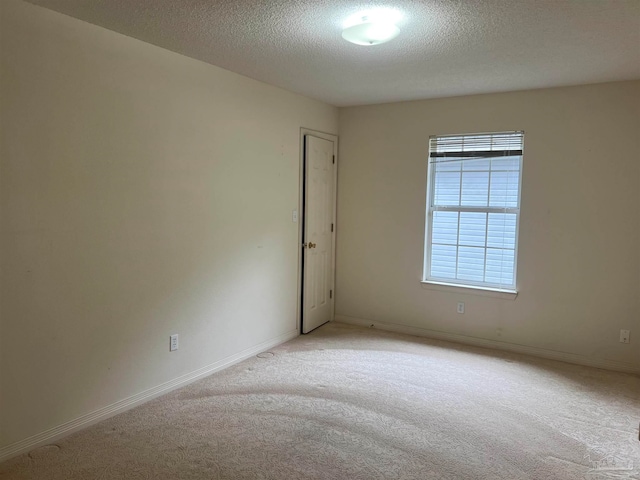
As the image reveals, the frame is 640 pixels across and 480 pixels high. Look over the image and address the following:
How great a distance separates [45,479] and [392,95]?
12.6 feet

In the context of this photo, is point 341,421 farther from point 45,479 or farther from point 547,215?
point 547,215

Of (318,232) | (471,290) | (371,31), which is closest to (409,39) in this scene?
(371,31)

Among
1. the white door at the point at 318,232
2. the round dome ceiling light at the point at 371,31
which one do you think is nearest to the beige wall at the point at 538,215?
the white door at the point at 318,232

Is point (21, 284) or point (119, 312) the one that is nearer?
point (21, 284)

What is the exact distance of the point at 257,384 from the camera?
10.9 feet

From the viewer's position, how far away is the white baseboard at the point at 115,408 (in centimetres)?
240

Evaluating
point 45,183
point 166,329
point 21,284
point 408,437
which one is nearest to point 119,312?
point 166,329

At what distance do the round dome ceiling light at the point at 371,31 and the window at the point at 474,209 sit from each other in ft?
6.57

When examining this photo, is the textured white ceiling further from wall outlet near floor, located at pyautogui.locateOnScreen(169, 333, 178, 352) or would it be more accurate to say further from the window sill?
wall outlet near floor, located at pyautogui.locateOnScreen(169, 333, 178, 352)

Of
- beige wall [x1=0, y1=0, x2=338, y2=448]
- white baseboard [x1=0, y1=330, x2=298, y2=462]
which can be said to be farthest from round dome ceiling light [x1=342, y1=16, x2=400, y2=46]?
white baseboard [x1=0, y1=330, x2=298, y2=462]

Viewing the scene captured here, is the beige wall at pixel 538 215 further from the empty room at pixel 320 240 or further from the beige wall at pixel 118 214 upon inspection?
the beige wall at pixel 118 214

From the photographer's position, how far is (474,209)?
4285 millimetres

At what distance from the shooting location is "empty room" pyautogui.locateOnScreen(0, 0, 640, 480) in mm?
2355

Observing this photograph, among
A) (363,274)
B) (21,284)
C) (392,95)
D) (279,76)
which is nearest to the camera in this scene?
(21,284)
